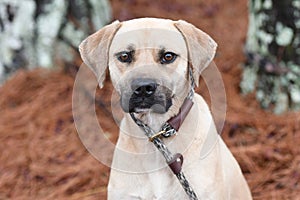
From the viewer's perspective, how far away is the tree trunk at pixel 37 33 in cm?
579

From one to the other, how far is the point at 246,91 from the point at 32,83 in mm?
2102

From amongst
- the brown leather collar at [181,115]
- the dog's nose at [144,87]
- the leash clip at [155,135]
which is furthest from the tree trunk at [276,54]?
the dog's nose at [144,87]

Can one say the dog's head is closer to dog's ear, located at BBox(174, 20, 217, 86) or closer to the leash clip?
dog's ear, located at BBox(174, 20, 217, 86)

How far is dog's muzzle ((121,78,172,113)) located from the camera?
3.27m

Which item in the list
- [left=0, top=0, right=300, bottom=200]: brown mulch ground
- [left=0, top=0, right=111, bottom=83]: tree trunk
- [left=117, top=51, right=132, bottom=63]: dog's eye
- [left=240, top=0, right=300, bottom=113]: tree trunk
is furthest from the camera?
[left=0, top=0, right=111, bottom=83]: tree trunk

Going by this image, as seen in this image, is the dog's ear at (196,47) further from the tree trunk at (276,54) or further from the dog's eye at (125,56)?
the tree trunk at (276,54)

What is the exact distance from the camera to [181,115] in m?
3.49

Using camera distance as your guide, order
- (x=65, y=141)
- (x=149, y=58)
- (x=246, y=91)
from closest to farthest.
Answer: (x=149, y=58), (x=65, y=141), (x=246, y=91)

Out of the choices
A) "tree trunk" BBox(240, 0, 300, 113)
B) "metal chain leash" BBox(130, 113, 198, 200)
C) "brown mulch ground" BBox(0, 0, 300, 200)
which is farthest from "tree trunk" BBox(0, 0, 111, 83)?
"metal chain leash" BBox(130, 113, 198, 200)

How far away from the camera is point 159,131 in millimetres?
3590

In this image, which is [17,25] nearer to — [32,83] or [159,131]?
[32,83]

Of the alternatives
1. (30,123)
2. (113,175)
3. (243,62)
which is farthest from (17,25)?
(113,175)

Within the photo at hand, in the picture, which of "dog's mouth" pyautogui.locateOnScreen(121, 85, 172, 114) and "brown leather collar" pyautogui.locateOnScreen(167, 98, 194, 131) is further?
"brown leather collar" pyautogui.locateOnScreen(167, 98, 194, 131)

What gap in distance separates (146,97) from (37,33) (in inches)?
111
